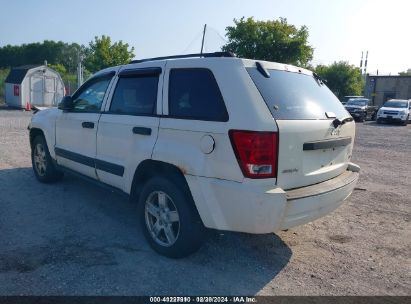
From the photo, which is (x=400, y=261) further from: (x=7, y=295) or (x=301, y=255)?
(x=7, y=295)

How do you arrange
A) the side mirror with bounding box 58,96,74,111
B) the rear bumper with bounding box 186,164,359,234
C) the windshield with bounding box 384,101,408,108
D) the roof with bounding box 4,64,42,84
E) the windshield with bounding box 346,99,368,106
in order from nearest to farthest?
the rear bumper with bounding box 186,164,359,234 → the side mirror with bounding box 58,96,74,111 → the roof with bounding box 4,64,42,84 → the windshield with bounding box 384,101,408,108 → the windshield with bounding box 346,99,368,106

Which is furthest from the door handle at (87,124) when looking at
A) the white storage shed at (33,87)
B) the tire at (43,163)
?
the white storage shed at (33,87)

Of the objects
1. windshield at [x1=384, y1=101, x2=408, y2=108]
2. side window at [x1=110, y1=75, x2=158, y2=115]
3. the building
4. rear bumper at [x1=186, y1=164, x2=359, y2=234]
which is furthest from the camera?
the building

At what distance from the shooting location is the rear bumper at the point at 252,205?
116 inches

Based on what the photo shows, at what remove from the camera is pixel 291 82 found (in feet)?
11.9

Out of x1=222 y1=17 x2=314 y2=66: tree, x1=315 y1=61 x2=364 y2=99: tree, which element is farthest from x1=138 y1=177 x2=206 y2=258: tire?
x1=315 y1=61 x2=364 y2=99: tree

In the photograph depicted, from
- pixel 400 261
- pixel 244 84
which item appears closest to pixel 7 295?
pixel 244 84

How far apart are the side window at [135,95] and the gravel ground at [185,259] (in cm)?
144

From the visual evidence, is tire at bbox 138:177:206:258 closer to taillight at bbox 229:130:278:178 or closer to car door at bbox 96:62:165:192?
car door at bbox 96:62:165:192

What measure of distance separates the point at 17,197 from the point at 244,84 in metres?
4.03

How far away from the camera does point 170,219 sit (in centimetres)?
362

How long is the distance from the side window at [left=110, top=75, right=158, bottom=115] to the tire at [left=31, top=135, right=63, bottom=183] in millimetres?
2157

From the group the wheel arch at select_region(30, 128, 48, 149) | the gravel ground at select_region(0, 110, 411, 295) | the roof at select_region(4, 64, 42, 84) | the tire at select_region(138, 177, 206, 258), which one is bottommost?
the gravel ground at select_region(0, 110, 411, 295)

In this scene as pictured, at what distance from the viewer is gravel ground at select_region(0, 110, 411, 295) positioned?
3141 mm
